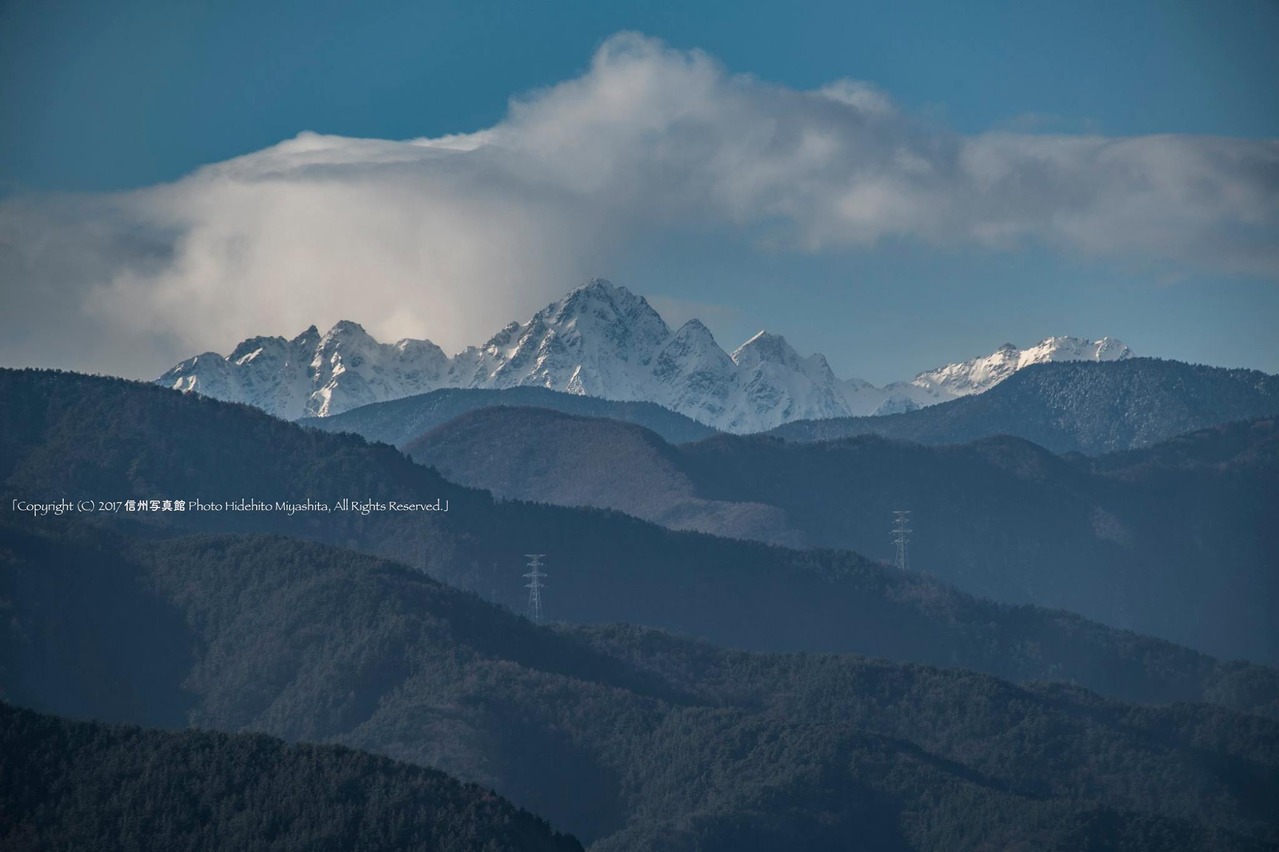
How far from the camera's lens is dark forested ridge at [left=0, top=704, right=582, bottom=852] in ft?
511

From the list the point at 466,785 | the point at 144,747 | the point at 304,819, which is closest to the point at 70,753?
the point at 144,747

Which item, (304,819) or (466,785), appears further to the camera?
(466,785)

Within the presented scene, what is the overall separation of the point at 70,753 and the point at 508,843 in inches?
1318

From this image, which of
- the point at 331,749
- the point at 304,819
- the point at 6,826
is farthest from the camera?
the point at 331,749

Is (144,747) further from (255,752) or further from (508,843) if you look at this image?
(508,843)

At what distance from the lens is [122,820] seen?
513ft

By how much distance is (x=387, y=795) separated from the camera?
552 ft

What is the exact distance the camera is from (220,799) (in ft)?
534

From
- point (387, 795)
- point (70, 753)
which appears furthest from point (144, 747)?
point (387, 795)

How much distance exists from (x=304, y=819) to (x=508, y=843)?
15322 millimetres

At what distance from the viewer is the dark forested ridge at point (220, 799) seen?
156 meters

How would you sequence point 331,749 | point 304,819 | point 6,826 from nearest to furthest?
point 6,826 < point 304,819 < point 331,749

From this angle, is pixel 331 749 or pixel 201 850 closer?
pixel 201 850

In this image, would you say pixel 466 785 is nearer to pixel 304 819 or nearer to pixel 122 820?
pixel 304 819
